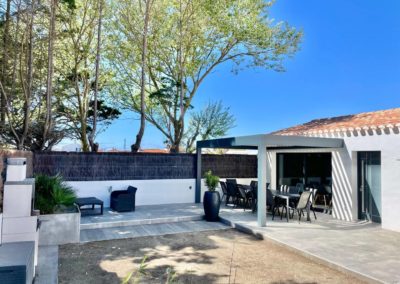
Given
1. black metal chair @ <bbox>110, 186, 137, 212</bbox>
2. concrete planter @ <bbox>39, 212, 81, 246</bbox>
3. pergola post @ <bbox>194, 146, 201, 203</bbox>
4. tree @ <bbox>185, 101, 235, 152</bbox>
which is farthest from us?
tree @ <bbox>185, 101, 235, 152</bbox>

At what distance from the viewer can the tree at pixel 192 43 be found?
15055 millimetres

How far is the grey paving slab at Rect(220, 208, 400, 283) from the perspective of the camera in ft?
17.1

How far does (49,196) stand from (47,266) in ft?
7.32

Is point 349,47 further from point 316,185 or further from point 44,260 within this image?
point 44,260

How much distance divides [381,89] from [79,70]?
1095 inches

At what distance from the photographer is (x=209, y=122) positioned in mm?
20641

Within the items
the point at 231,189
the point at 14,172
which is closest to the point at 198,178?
the point at 231,189

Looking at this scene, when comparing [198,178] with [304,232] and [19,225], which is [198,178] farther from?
[19,225]

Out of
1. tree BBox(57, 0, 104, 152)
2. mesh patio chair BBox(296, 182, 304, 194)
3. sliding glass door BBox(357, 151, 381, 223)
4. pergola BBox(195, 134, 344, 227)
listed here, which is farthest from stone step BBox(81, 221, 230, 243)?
tree BBox(57, 0, 104, 152)

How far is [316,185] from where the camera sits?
11.4 metres

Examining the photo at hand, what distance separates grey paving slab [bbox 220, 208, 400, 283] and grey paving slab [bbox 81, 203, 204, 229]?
4.26 feet

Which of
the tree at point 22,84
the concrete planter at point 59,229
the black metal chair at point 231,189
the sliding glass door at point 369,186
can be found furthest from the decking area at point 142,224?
the sliding glass door at point 369,186

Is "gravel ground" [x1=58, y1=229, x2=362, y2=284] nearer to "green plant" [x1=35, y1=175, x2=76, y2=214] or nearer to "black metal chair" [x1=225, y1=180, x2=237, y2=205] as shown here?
"green plant" [x1=35, y1=175, x2=76, y2=214]

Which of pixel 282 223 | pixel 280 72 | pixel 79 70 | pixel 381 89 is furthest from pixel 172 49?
pixel 381 89
